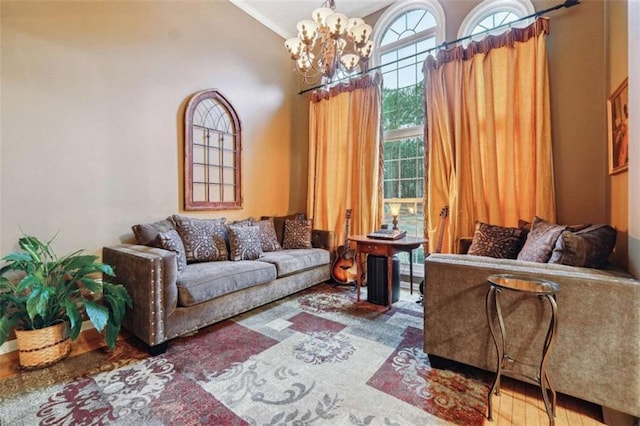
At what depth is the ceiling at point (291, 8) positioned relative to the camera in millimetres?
3670

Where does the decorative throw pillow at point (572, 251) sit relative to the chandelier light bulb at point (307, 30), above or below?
below

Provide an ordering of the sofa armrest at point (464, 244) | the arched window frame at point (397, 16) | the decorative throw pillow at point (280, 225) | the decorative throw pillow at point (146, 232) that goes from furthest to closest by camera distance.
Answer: the decorative throw pillow at point (280, 225) < the arched window frame at point (397, 16) < the sofa armrest at point (464, 244) < the decorative throw pillow at point (146, 232)

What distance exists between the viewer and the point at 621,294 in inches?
51.5

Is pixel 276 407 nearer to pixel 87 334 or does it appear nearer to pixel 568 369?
A: pixel 568 369

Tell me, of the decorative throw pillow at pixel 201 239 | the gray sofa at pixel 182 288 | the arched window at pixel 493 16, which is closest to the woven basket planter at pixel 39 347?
the gray sofa at pixel 182 288

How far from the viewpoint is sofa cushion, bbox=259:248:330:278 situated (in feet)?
9.77

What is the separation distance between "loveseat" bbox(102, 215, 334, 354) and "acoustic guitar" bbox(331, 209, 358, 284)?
5.1 inches

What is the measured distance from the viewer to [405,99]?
3.66 m

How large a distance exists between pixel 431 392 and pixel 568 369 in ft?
2.25

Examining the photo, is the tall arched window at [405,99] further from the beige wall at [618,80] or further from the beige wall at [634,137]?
the beige wall at [634,137]

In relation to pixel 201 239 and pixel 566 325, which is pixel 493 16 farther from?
pixel 201 239

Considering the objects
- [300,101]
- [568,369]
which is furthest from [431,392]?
[300,101]

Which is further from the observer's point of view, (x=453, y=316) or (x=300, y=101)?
(x=300, y=101)

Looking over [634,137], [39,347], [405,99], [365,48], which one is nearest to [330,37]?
[365,48]
